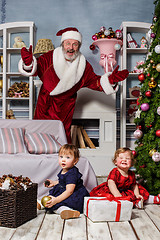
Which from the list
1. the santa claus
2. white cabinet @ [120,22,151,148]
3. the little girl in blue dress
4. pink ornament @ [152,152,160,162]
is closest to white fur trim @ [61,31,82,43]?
the santa claus

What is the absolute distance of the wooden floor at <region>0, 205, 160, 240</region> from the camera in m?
1.88

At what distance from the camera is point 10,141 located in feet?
10.3

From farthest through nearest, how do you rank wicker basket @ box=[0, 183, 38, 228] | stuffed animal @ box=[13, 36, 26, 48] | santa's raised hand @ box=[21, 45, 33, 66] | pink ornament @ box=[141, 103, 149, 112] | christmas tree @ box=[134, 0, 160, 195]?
stuffed animal @ box=[13, 36, 26, 48] < santa's raised hand @ box=[21, 45, 33, 66] < pink ornament @ box=[141, 103, 149, 112] < christmas tree @ box=[134, 0, 160, 195] < wicker basket @ box=[0, 183, 38, 228]

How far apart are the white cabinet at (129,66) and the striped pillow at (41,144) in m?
2.02

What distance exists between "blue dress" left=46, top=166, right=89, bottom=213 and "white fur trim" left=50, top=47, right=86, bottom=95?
207cm

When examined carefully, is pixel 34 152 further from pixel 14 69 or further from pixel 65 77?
pixel 14 69

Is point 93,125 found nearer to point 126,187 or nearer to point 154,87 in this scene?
point 154,87

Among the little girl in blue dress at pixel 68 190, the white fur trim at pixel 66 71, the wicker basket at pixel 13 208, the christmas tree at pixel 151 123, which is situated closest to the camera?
the wicker basket at pixel 13 208

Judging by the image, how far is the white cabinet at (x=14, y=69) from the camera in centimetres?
518

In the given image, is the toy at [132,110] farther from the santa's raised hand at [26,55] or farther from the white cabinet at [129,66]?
the santa's raised hand at [26,55]

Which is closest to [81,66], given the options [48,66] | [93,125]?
[48,66]

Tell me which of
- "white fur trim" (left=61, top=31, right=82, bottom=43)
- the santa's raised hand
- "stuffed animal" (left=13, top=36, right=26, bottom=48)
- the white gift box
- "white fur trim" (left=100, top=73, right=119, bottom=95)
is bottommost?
the white gift box

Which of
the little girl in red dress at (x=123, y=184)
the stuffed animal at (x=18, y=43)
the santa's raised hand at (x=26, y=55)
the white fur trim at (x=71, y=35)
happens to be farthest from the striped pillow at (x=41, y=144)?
the stuffed animal at (x=18, y=43)

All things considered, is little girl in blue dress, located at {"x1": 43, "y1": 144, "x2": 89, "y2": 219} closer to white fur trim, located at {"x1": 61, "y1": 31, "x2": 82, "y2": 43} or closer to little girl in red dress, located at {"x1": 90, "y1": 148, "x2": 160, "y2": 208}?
little girl in red dress, located at {"x1": 90, "y1": 148, "x2": 160, "y2": 208}
